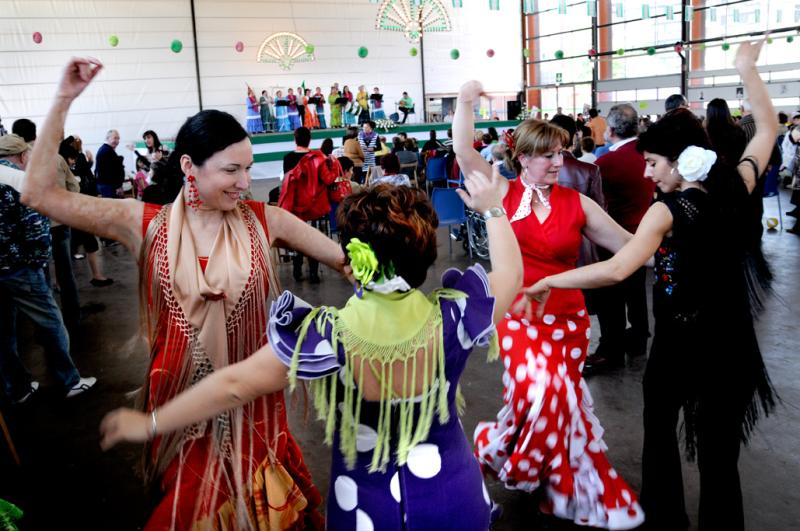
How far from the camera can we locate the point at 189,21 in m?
18.1

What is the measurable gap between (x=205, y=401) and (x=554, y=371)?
4.98 ft

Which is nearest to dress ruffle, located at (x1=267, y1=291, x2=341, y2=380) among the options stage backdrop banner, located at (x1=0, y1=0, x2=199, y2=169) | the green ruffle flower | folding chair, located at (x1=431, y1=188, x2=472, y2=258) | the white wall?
the green ruffle flower

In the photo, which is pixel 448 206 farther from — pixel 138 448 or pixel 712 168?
pixel 712 168

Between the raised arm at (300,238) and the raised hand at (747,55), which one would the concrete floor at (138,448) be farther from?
the raised hand at (747,55)

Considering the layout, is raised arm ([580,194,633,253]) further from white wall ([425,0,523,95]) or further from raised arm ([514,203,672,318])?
white wall ([425,0,523,95])

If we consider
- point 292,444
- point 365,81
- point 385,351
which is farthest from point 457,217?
point 365,81

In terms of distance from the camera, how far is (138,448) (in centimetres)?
331

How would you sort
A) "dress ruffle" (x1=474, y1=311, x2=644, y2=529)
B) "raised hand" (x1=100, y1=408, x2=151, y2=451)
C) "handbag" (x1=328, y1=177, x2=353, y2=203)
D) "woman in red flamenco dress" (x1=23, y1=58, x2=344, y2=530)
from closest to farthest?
1. "raised hand" (x1=100, y1=408, x2=151, y2=451)
2. "woman in red flamenco dress" (x1=23, y1=58, x2=344, y2=530)
3. "dress ruffle" (x1=474, y1=311, x2=644, y2=529)
4. "handbag" (x1=328, y1=177, x2=353, y2=203)

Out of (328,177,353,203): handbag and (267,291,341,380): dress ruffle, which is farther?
(328,177,353,203): handbag

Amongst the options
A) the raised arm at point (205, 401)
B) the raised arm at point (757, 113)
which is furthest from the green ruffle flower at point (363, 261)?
the raised arm at point (757, 113)

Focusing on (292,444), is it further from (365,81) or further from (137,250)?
(365,81)

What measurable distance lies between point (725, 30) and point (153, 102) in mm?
15557

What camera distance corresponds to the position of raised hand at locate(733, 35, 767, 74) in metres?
2.29

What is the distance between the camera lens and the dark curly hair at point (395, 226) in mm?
1306
